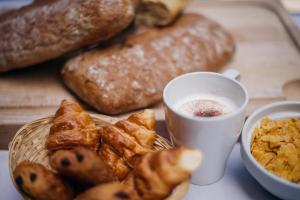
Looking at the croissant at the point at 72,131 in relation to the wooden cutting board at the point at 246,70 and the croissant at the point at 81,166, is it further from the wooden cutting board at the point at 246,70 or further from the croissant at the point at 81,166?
the wooden cutting board at the point at 246,70

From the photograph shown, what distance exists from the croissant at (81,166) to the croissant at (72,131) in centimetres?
10

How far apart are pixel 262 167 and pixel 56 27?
0.75 meters

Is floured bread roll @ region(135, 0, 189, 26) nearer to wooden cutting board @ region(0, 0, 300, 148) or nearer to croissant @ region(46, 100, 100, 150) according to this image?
wooden cutting board @ region(0, 0, 300, 148)

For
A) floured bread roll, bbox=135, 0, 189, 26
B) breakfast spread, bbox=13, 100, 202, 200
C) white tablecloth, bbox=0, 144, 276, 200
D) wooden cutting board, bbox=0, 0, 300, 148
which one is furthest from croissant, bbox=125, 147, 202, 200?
floured bread roll, bbox=135, 0, 189, 26

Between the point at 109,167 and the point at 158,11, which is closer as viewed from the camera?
the point at 109,167

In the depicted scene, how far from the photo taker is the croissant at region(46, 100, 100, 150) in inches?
33.0

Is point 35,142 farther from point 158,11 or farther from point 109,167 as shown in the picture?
point 158,11

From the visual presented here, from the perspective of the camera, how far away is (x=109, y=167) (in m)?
0.81

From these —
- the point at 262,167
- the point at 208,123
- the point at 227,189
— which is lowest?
the point at 227,189

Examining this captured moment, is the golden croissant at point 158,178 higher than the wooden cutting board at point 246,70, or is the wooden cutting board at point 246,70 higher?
the golden croissant at point 158,178

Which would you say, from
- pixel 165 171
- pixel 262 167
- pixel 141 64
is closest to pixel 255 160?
pixel 262 167

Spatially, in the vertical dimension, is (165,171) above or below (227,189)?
above

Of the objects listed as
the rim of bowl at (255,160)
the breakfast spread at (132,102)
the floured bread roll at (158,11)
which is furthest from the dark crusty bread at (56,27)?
the rim of bowl at (255,160)

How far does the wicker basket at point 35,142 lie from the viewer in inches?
33.9
